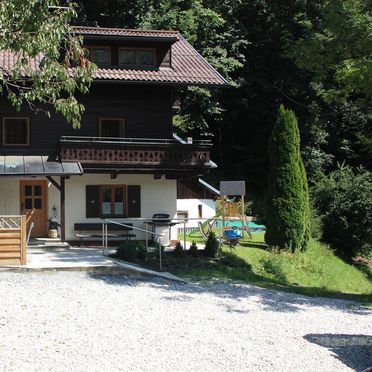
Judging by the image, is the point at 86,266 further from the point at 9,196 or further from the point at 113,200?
the point at 9,196

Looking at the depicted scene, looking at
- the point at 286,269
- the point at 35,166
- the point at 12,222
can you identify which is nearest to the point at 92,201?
the point at 35,166

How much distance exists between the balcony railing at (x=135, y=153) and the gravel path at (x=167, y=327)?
7352 millimetres

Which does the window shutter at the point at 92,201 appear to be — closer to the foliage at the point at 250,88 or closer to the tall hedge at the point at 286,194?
the tall hedge at the point at 286,194

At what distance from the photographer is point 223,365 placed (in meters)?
8.44

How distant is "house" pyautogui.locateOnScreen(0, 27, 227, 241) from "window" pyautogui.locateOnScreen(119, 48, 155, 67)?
1.6 inches

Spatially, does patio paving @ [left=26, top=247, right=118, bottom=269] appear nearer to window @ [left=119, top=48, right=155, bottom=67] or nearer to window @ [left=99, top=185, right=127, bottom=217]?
window @ [left=99, top=185, right=127, bottom=217]

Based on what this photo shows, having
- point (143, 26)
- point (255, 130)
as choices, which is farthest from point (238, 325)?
point (255, 130)

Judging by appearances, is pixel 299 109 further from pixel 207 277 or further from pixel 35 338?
pixel 35 338

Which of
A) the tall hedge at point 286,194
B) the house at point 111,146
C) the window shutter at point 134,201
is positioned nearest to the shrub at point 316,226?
the tall hedge at point 286,194

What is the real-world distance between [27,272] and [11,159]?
7.54m

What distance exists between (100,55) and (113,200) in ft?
19.0

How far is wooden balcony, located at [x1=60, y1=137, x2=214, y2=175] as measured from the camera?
72.0ft

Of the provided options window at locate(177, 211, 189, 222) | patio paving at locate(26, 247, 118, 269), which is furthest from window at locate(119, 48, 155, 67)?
window at locate(177, 211, 189, 222)

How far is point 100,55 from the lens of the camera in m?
23.9
